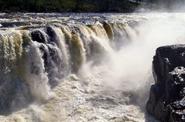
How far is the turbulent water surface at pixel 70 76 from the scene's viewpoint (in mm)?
22688

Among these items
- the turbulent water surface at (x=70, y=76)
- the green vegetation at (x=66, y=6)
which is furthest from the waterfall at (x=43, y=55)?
the green vegetation at (x=66, y=6)

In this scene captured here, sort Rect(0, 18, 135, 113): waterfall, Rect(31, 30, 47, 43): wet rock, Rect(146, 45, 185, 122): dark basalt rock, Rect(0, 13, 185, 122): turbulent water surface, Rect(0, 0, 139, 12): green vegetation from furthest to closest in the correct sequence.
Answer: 1. Rect(0, 0, 139, 12): green vegetation
2. Rect(31, 30, 47, 43): wet rock
3. Rect(0, 18, 135, 113): waterfall
4. Rect(0, 13, 185, 122): turbulent water surface
5. Rect(146, 45, 185, 122): dark basalt rock

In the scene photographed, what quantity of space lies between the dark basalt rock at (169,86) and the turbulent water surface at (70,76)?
1.08 meters

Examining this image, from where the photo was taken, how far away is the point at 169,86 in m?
21.3

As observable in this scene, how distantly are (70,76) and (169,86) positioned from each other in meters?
8.55

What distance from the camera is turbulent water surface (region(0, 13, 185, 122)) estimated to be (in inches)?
893

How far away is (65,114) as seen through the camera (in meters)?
22.6

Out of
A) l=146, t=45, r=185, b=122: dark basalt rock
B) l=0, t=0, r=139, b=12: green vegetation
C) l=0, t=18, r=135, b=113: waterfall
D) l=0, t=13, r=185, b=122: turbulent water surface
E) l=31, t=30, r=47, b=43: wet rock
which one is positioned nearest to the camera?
l=146, t=45, r=185, b=122: dark basalt rock

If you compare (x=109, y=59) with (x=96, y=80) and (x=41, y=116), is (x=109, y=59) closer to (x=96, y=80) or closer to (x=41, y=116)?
(x=96, y=80)

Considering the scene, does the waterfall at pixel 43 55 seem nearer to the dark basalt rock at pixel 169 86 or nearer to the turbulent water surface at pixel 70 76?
the turbulent water surface at pixel 70 76

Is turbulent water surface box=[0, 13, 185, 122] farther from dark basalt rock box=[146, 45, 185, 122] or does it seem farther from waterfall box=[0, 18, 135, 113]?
dark basalt rock box=[146, 45, 185, 122]

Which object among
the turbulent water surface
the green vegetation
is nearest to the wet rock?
the turbulent water surface

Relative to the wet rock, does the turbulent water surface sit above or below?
below

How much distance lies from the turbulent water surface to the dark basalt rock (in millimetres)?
1081
